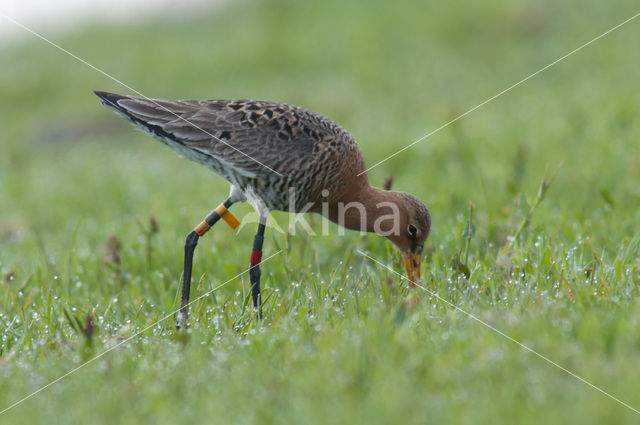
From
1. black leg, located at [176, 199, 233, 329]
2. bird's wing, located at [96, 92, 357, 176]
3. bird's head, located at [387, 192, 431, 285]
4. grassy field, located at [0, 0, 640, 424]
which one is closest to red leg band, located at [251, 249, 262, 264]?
grassy field, located at [0, 0, 640, 424]

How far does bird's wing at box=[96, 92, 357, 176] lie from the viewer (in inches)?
185

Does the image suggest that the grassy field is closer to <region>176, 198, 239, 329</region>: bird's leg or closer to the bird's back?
<region>176, 198, 239, 329</region>: bird's leg

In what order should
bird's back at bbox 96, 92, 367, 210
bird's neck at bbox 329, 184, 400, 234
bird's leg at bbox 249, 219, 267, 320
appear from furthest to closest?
bird's neck at bbox 329, 184, 400, 234, bird's back at bbox 96, 92, 367, 210, bird's leg at bbox 249, 219, 267, 320

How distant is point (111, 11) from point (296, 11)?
5.68 metres

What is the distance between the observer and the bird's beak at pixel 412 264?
14.9 feet

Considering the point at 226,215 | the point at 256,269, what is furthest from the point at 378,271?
the point at 226,215

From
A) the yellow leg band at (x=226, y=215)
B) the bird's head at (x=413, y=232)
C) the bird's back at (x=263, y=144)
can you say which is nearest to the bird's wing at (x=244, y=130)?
the bird's back at (x=263, y=144)

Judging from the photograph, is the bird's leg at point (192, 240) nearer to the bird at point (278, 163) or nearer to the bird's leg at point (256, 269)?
the bird at point (278, 163)

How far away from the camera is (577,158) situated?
6684mm

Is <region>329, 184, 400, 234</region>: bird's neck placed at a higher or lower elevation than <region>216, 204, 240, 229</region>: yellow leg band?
lower

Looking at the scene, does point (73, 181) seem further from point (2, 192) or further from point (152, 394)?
point (152, 394)

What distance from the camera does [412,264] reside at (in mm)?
4715

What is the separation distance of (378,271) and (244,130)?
1.34m

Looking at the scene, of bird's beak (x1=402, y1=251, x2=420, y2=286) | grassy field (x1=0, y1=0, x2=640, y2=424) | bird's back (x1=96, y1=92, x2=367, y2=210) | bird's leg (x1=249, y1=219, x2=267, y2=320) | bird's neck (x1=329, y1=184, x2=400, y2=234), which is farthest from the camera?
bird's neck (x1=329, y1=184, x2=400, y2=234)
